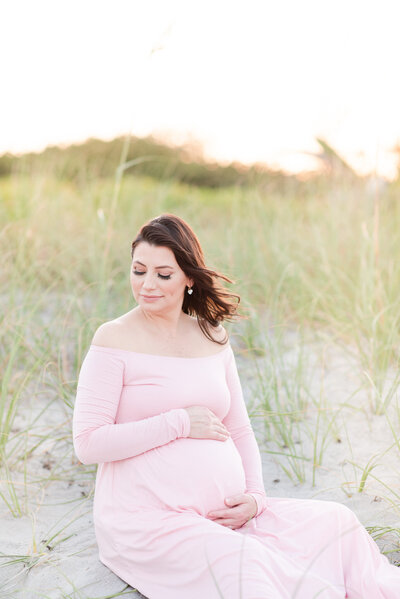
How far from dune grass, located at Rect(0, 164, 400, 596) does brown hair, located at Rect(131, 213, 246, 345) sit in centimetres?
79

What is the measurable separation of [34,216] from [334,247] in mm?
2395

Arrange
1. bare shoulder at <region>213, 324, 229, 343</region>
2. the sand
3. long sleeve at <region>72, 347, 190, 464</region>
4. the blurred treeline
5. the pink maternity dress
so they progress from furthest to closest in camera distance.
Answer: the blurred treeline → bare shoulder at <region>213, 324, 229, 343</region> → the sand → long sleeve at <region>72, 347, 190, 464</region> → the pink maternity dress

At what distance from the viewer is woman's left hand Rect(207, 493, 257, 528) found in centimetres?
219

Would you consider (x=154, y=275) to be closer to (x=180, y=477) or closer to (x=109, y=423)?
(x=109, y=423)

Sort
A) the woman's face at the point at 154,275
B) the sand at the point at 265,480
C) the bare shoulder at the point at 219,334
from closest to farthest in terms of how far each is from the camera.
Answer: the woman's face at the point at 154,275 → the sand at the point at 265,480 → the bare shoulder at the point at 219,334

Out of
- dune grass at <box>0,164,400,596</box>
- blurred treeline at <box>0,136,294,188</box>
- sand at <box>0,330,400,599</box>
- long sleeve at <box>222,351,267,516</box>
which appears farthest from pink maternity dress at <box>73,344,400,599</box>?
blurred treeline at <box>0,136,294,188</box>

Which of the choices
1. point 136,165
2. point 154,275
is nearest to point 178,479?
point 154,275

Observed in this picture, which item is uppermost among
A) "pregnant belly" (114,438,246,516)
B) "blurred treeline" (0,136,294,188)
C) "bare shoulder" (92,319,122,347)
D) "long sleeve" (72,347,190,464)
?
"blurred treeline" (0,136,294,188)

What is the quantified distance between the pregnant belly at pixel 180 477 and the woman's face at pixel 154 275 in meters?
0.49

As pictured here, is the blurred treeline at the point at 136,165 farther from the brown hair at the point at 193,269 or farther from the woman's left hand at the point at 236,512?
the woman's left hand at the point at 236,512

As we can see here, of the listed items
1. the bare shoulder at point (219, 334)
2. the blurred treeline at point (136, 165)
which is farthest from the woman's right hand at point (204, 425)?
the blurred treeline at point (136, 165)

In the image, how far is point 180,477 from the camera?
2178 millimetres

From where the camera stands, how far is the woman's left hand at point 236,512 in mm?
2189

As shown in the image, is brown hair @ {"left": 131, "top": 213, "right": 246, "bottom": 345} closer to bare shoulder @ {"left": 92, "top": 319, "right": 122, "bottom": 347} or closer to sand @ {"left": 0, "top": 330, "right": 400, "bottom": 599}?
bare shoulder @ {"left": 92, "top": 319, "right": 122, "bottom": 347}
